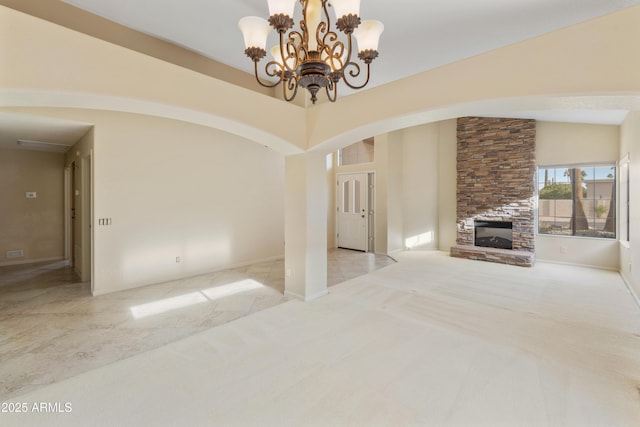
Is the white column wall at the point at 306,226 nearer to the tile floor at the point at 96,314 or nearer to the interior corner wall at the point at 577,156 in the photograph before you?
the tile floor at the point at 96,314

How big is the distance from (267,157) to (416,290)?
A: 409 cm

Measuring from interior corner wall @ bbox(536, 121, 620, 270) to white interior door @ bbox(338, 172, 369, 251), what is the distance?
12.8 ft

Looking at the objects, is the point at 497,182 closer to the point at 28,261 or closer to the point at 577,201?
the point at 577,201

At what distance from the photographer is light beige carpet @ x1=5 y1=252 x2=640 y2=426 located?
73.6 inches

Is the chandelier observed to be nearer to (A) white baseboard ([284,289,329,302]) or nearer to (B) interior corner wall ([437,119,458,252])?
(A) white baseboard ([284,289,329,302])

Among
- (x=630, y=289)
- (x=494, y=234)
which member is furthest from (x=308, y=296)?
(x=494, y=234)

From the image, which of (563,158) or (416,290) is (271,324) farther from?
(563,158)

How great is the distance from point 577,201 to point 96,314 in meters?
8.63

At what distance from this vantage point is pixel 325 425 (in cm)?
179

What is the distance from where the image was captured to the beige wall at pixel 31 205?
590cm

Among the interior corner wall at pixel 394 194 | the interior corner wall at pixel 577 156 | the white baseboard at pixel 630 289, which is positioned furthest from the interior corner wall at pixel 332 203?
the white baseboard at pixel 630 289

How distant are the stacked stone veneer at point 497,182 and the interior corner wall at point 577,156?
246mm

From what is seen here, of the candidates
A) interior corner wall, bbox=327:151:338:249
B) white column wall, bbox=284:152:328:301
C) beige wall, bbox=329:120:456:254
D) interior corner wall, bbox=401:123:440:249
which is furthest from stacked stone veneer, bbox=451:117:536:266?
white column wall, bbox=284:152:328:301

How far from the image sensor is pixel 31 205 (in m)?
6.15
